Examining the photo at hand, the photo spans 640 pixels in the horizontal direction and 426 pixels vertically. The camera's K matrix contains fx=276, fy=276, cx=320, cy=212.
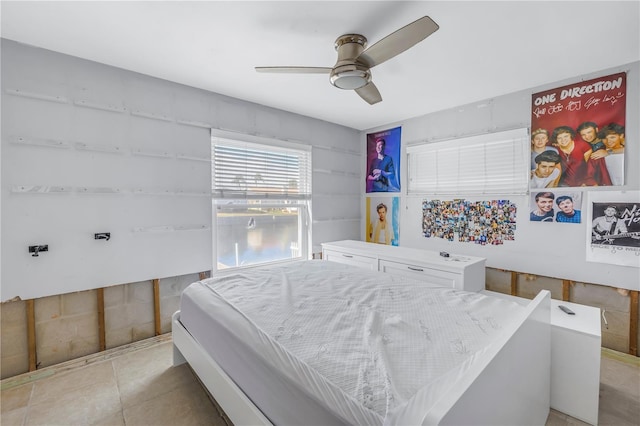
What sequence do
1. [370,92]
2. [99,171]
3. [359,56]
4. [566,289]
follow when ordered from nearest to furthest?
[359,56] → [370,92] → [99,171] → [566,289]

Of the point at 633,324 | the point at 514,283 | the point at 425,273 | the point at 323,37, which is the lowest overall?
the point at 633,324

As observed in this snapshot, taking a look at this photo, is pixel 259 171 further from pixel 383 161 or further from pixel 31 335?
pixel 31 335

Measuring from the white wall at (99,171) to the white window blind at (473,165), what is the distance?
92.9 inches

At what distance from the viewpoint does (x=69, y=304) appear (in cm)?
234

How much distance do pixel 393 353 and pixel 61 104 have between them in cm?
305

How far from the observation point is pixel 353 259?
344cm

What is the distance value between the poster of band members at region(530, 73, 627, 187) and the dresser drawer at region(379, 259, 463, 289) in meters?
A: 1.35

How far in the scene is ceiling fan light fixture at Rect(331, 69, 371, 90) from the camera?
1.90 m

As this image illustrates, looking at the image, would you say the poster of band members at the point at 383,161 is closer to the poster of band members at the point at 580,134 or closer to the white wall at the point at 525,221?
the white wall at the point at 525,221

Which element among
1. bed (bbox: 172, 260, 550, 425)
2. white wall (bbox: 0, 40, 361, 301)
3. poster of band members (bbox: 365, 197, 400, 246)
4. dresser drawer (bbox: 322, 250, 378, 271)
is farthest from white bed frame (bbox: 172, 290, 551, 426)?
poster of band members (bbox: 365, 197, 400, 246)

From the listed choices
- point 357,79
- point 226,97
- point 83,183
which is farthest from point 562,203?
point 83,183

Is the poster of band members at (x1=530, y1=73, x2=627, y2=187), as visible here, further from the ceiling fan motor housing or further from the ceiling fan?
the ceiling fan motor housing

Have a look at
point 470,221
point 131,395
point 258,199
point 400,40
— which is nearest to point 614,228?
point 470,221

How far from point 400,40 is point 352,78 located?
436mm
